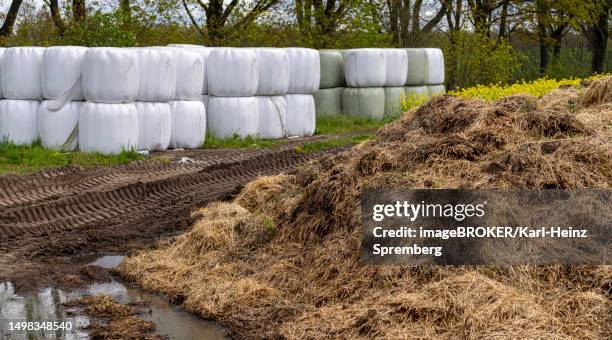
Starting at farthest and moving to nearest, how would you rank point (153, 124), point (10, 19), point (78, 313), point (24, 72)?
point (10, 19) → point (153, 124) → point (24, 72) → point (78, 313)

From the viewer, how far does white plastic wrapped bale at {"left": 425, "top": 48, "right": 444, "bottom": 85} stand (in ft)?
77.5

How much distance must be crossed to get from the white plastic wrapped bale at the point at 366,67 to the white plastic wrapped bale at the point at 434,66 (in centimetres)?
183

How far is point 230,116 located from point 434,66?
7630mm

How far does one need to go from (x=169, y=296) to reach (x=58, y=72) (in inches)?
322

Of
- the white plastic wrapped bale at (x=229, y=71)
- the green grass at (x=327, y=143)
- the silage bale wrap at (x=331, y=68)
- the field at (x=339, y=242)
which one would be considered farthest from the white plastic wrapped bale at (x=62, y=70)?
the silage bale wrap at (x=331, y=68)

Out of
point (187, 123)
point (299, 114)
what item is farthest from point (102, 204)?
point (299, 114)

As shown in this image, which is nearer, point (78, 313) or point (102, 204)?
point (78, 313)

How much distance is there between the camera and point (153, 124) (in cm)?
1611

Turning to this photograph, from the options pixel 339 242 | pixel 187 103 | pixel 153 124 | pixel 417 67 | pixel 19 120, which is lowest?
pixel 339 242

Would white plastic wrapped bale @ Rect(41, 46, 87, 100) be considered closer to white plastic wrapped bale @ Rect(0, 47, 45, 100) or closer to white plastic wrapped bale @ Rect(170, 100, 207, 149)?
white plastic wrapped bale @ Rect(0, 47, 45, 100)

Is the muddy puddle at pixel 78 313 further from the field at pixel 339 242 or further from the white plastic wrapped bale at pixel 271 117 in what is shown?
the white plastic wrapped bale at pixel 271 117

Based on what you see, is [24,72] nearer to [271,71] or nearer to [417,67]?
[271,71]

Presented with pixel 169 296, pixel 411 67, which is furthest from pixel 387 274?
pixel 411 67

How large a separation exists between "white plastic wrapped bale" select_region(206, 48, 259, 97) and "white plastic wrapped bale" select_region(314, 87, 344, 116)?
14.4ft
